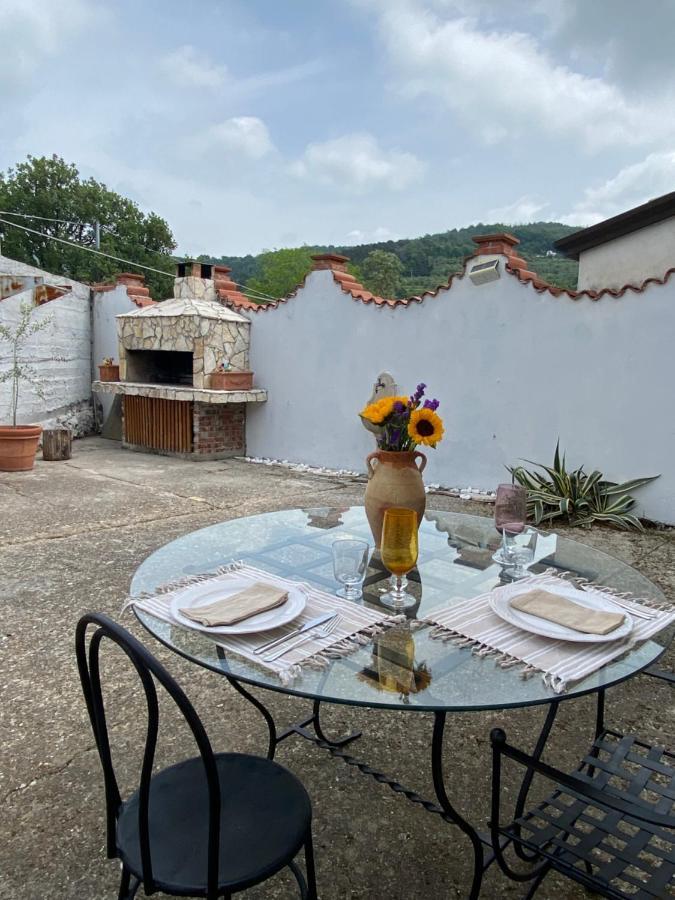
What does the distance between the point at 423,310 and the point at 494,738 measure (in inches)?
199

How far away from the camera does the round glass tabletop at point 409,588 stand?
104 cm

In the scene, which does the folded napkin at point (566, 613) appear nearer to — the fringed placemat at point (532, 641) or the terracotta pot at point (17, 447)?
the fringed placemat at point (532, 641)

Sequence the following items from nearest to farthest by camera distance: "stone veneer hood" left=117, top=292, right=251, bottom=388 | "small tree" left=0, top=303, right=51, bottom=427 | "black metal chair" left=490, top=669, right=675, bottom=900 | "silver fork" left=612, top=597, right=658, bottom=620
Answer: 1. "black metal chair" left=490, top=669, right=675, bottom=900
2. "silver fork" left=612, top=597, right=658, bottom=620
3. "stone veneer hood" left=117, top=292, right=251, bottom=388
4. "small tree" left=0, top=303, right=51, bottom=427

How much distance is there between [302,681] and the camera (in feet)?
3.47

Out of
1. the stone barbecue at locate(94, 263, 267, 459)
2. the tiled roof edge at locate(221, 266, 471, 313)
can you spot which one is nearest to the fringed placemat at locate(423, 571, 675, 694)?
the tiled roof edge at locate(221, 266, 471, 313)

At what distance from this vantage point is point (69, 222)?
27.3 metres

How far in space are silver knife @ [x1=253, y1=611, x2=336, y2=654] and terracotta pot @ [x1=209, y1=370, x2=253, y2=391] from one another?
578 centimetres

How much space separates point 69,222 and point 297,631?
31.0m

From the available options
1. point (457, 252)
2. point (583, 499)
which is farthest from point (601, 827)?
point (457, 252)

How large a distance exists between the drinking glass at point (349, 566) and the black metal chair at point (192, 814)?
1.41ft

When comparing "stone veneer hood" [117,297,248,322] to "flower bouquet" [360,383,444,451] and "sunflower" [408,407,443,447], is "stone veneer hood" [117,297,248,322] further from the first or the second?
"sunflower" [408,407,443,447]

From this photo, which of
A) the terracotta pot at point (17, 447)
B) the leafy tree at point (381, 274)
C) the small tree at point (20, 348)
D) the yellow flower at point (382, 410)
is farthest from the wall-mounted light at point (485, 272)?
the leafy tree at point (381, 274)

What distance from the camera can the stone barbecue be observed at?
22.2 feet

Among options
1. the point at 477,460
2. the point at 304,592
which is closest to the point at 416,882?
the point at 304,592
